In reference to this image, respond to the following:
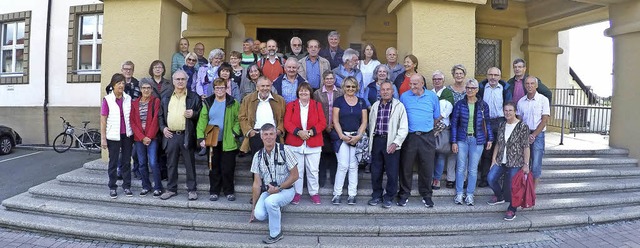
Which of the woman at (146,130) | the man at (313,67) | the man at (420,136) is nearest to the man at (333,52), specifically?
the man at (313,67)

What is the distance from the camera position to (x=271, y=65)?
537cm

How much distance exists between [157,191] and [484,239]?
160 inches

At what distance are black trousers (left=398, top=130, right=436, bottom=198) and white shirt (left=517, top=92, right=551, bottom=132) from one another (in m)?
1.36

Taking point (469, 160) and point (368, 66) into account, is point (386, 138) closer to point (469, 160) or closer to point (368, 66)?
point (469, 160)

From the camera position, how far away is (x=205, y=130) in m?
4.58

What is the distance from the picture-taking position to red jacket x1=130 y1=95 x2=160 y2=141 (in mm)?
4656

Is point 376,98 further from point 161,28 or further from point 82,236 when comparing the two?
point 82,236

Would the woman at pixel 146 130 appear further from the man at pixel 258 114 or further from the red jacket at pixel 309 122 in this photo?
the red jacket at pixel 309 122

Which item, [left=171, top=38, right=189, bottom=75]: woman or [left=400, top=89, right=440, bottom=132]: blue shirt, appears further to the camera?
[left=171, top=38, right=189, bottom=75]: woman

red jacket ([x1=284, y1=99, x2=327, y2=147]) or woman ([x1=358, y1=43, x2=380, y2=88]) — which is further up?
woman ([x1=358, y1=43, x2=380, y2=88])

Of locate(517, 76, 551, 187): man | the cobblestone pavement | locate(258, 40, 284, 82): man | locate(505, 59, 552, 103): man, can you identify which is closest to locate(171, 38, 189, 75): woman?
locate(258, 40, 284, 82): man

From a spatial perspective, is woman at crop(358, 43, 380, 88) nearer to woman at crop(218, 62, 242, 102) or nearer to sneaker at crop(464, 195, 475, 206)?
woman at crop(218, 62, 242, 102)

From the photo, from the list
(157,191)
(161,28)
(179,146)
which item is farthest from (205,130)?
(161,28)

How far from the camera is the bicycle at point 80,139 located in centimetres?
977
